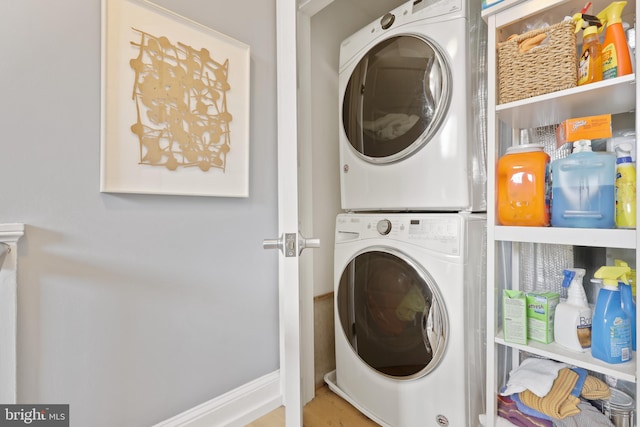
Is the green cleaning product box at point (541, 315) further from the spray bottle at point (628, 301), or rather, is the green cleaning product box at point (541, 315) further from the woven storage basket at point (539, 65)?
the woven storage basket at point (539, 65)

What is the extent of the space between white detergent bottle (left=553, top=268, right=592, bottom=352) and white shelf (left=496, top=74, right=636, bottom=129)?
526mm

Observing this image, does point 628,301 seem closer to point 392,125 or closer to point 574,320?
point 574,320

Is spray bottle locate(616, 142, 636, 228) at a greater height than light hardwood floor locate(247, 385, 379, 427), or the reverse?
spray bottle locate(616, 142, 636, 228)

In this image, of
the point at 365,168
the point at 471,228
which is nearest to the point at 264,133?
the point at 365,168

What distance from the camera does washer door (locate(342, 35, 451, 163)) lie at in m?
1.20

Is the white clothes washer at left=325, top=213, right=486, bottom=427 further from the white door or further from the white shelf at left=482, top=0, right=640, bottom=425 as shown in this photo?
the white door

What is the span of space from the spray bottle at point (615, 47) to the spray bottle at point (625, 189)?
0.21 meters

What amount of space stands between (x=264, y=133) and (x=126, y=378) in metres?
1.08

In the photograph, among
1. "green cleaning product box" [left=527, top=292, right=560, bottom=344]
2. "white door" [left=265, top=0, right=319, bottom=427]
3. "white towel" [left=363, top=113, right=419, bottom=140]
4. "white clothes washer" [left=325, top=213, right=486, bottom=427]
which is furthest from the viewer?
"white towel" [left=363, top=113, right=419, bottom=140]

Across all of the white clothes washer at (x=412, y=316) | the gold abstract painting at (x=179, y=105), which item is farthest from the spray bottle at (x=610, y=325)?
the gold abstract painting at (x=179, y=105)

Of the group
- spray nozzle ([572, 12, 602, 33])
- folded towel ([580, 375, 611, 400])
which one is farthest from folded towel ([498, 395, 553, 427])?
spray nozzle ([572, 12, 602, 33])

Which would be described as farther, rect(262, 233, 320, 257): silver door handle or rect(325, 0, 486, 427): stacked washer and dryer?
rect(325, 0, 486, 427): stacked washer and dryer

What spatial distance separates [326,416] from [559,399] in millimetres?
935

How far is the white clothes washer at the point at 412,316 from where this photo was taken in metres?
1.11
